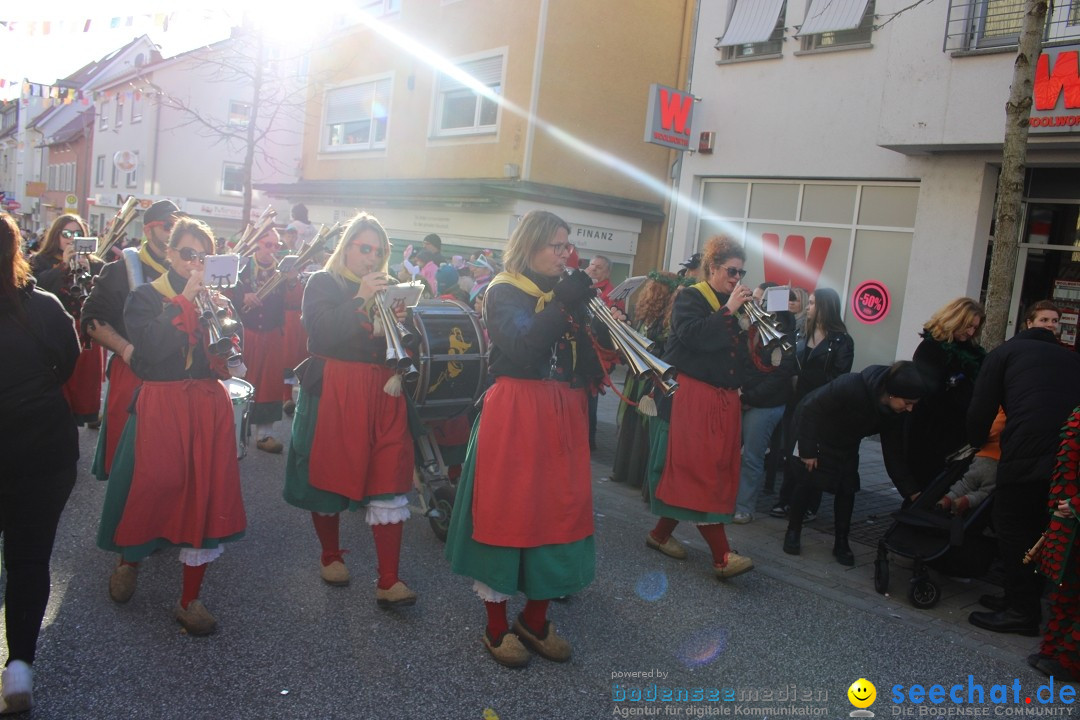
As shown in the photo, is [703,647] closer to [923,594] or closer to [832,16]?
[923,594]

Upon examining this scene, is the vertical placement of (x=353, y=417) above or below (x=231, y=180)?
below

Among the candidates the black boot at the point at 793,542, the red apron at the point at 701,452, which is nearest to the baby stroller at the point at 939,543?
the black boot at the point at 793,542

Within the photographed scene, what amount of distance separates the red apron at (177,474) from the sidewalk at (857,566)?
321cm

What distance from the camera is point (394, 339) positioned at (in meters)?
4.15

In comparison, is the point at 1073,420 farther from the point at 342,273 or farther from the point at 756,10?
the point at 756,10

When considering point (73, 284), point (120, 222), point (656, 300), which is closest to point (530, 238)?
point (656, 300)

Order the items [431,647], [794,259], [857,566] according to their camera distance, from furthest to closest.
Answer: [794,259] → [857,566] → [431,647]

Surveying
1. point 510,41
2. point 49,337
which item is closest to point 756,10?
point 510,41

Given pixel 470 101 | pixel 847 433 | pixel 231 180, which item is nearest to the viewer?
pixel 847 433

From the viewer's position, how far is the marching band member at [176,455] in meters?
3.90

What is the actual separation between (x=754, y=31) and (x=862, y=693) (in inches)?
426

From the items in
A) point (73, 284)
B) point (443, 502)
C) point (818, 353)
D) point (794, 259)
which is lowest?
point (443, 502)

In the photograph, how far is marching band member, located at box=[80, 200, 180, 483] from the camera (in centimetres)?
466

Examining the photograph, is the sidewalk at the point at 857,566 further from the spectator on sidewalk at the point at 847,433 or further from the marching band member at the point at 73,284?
the marching band member at the point at 73,284
